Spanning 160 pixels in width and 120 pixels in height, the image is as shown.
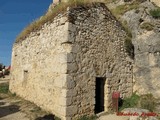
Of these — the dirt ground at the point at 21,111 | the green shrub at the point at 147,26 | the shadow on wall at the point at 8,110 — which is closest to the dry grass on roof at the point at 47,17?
the green shrub at the point at 147,26

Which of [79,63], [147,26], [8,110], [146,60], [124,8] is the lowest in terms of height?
[8,110]

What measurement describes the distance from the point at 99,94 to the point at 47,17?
4.16 m

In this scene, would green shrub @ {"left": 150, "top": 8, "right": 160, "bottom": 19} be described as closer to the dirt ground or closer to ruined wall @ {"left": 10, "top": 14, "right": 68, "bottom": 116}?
ruined wall @ {"left": 10, "top": 14, "right": 68, "bottom": 116}

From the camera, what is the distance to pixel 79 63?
8.61m

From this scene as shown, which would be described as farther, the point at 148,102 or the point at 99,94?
the point at 99,94

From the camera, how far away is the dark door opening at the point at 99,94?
9.66 m

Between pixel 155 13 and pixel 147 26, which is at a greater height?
pixel 155 13

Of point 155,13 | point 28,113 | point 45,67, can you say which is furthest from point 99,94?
point 155,13

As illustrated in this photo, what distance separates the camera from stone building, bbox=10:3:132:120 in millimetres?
8336

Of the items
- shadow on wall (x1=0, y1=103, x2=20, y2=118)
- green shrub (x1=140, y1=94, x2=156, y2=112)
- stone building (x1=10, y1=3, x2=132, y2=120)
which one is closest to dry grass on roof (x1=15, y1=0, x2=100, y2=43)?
stone building (x1=10, y1=3, x2=132, y2=120)

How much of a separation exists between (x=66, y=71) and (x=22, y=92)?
5525mm

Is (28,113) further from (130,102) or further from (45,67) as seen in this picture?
(130,102)

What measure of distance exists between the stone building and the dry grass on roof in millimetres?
236

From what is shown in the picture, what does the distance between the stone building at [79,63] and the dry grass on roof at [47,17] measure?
0.77 feet
